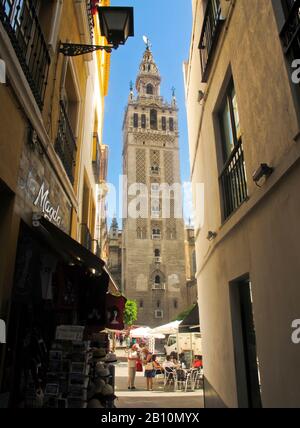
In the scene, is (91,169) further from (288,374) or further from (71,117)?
(288,374)

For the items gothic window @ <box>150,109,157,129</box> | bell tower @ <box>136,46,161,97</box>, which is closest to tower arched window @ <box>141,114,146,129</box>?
gothic window @ <box>150,109,157,129</box>

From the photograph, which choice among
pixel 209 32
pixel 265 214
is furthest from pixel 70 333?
pixel 209 32

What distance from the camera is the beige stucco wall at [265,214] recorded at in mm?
2959

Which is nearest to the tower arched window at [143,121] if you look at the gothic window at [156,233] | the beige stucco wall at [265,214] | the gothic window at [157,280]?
the gothic window at [156,233]

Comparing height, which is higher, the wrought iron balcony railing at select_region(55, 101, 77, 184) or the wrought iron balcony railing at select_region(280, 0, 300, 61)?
the wrought iron balcony railing at select_region(55, 101, 77, 184)

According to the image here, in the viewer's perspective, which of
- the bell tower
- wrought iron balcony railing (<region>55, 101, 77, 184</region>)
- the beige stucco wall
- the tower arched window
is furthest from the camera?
the bell tower

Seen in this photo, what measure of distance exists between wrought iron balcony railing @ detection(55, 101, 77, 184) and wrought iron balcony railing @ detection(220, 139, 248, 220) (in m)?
2.52

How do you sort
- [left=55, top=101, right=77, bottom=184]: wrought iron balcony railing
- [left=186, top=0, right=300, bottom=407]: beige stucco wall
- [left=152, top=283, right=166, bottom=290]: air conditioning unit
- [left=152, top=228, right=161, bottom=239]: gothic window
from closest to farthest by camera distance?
[left=186, top=0, right=300, bottom=407]: beige stucco wall, [left=55, top=101, right=77, bottom=184]: wrought iron balcony railing, [left=152, top=283, right=166, bottom=290]: air conditioning unit, [left=152, top=228, right=161, bottom=239]: gothic window

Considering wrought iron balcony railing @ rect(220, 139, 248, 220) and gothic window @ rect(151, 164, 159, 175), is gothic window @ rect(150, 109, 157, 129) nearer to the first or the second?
gothic window @ rect(151, 164, 159, 175)

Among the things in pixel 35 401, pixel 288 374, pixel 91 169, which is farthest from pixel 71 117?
pixel 288 374

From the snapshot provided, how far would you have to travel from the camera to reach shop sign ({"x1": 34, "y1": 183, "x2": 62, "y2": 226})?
4.32 meters

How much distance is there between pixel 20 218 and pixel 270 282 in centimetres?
248

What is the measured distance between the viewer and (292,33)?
306 centimetres

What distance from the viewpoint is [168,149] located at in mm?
61812
